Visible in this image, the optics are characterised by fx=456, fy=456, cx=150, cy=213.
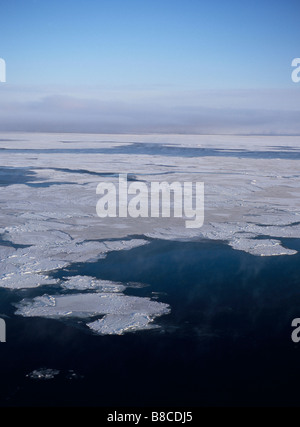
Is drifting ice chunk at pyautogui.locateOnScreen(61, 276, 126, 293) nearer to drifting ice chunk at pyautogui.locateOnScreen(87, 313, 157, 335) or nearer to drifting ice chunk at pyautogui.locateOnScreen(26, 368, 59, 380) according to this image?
drifting ice chunk at pyautogui.locateOnScreen(87, 313, 157, 335)

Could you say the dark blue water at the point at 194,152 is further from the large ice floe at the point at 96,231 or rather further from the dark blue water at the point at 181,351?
the dark blue water at the point at 181,351

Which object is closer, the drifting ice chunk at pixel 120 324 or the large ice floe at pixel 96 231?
the drifting ice chunk at pixel 120 324

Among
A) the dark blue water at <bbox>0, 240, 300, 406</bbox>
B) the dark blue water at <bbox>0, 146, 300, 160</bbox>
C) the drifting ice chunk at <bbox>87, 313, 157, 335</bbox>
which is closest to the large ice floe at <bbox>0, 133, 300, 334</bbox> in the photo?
the drifting ice chunk at <bbox>87, 313, 157, 335</bbox>

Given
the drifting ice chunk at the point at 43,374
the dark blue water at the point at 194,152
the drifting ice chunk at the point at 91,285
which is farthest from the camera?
the dark blue water at the point at 194,152

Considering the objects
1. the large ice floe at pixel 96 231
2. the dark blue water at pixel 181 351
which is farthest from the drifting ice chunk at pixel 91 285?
the dark blue water at pixel 181 351

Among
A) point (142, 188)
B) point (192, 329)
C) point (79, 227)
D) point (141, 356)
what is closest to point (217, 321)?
point (192, 329)

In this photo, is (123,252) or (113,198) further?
(113,198)
